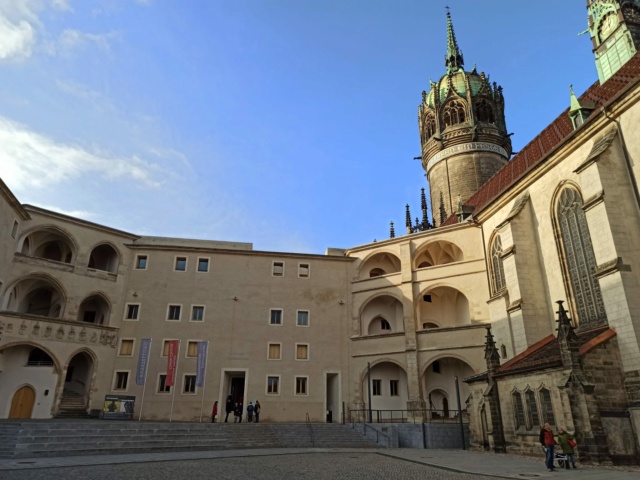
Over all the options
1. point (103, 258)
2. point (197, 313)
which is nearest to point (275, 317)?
point (197, 313)

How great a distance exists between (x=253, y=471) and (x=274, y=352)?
62.1ft

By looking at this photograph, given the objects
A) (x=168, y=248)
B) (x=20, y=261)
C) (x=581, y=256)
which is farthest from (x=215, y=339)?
(x=581, y=256)

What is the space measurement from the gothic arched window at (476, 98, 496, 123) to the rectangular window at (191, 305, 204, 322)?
3611 centimetres

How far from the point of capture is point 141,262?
34.1 m

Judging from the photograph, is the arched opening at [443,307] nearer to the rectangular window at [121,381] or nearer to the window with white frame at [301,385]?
the window with white frame at [301,385]

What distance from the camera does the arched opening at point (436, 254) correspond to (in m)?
35.0

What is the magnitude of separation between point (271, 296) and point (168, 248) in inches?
330

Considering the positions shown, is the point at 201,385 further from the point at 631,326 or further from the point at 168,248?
the point at 631,326

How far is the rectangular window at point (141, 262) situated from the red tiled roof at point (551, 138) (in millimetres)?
23795

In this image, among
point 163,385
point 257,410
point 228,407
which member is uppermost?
point 163,385

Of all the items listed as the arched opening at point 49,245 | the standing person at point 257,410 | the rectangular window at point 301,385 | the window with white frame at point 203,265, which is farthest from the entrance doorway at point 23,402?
the rectangular window at point 301,385

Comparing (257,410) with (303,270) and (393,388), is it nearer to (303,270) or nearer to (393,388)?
(393,388)

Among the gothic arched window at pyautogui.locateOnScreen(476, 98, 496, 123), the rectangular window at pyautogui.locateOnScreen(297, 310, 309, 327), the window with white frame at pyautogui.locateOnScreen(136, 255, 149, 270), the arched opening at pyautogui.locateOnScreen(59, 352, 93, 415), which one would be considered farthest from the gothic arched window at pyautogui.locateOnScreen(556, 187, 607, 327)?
the gothic arched window at pyautogui.locateOnScreen(476, 98, 496, 123)

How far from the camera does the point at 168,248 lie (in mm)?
34188
